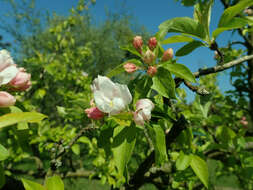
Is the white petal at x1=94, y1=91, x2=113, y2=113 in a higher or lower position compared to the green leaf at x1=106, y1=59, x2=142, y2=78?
lower

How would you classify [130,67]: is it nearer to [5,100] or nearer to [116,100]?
[116,100]


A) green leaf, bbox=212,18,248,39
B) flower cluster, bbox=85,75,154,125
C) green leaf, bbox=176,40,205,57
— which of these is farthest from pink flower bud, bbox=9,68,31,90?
green leaf, bbox=212,18,248,39

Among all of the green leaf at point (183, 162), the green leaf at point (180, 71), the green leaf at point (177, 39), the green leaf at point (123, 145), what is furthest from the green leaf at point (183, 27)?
the green leaf at point (183, 162)

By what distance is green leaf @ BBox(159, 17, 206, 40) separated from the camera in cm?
79

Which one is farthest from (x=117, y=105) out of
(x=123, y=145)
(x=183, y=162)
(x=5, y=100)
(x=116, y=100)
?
(x=183, y=162)

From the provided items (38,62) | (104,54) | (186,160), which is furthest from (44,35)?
(186,160)

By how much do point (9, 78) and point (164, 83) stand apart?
0.51 m

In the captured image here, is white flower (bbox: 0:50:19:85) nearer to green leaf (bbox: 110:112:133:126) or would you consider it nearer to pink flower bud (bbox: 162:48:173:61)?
green leaf (bbox: 110:112:133:126)

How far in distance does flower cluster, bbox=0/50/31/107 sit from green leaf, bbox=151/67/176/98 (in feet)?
1.50

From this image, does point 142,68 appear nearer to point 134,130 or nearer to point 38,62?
point 134,130

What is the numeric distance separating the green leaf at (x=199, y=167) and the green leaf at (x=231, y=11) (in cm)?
66

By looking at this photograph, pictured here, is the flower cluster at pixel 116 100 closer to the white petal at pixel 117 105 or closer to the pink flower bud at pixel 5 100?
the white petal at pixel 117 105

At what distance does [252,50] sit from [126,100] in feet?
7.08

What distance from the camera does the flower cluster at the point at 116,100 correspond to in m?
0.66
